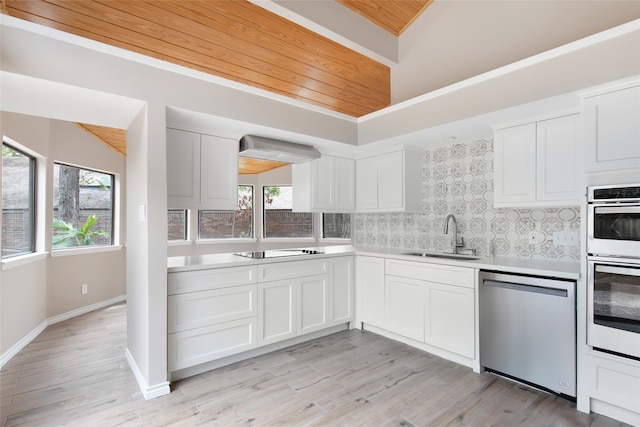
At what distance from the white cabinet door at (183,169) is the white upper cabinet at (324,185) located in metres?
1.36

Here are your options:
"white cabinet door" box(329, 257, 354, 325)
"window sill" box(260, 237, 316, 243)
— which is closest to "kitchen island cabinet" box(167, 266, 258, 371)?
"white cabinet door" box(329, 257, 354, 325)

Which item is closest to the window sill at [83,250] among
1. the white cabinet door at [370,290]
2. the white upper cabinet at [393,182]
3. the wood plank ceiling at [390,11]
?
the white cabinet door at [370,290]

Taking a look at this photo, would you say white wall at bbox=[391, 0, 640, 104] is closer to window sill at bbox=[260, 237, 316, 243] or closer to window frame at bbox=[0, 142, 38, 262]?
window sill at bbox=[260, 237, 316, 243]

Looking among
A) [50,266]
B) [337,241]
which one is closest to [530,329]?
[337,241]

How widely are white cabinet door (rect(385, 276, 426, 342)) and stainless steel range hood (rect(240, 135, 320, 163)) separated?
1.65 m

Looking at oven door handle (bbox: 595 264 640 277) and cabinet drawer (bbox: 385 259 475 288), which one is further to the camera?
cabinet drawer (bbox: 385 259 475 288)

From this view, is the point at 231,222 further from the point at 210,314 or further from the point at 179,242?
the point at 210,314

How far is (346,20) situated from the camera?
2.80 meters

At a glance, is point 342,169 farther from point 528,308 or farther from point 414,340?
point 528,308

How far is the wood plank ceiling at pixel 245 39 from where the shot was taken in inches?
80.0

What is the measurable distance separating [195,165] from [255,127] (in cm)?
66

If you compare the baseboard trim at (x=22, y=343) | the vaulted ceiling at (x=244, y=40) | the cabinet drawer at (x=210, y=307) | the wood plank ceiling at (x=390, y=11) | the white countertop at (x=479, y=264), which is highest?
the wood plank ceiling at (x=390, y=11)

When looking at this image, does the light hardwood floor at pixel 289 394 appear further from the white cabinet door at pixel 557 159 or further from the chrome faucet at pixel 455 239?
the white cabinet door at pixel 557 159

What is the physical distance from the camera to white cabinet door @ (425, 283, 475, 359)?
2.76 m
